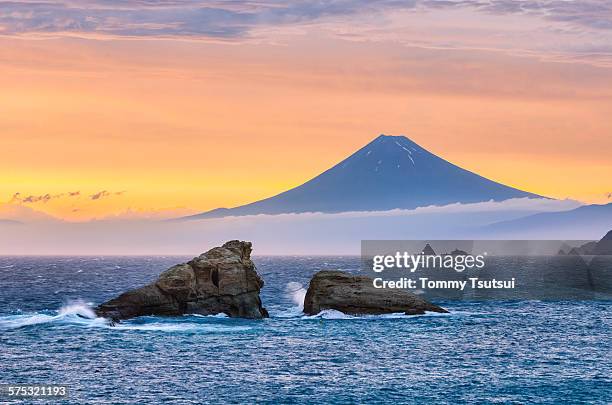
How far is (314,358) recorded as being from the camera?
252ft

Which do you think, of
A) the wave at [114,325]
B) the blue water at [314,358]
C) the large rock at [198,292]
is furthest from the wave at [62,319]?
the large rock at [198,292]

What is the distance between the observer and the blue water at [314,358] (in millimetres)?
63062

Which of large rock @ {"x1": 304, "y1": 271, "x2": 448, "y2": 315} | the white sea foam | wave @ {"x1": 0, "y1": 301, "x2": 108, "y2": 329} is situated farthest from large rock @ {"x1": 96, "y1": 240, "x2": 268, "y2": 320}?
large rock @ {"x1": 304, "y1": 271, "x2": 448, "y2": 315}

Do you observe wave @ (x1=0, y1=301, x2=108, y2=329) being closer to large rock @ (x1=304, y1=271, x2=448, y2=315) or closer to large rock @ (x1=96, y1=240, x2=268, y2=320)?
large rock @ (x1=96, y1=240, x2=268, y2=320)

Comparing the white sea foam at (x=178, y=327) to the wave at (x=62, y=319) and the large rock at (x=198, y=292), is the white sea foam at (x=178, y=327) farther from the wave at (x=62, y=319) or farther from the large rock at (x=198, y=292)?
the wave at (x=62, y=319)

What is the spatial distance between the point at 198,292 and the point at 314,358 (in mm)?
25679

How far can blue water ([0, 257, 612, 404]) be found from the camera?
63062mm

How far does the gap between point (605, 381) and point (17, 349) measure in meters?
44.1

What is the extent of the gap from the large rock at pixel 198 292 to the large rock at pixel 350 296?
7137 millimetres

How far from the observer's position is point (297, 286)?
16762 centimetres

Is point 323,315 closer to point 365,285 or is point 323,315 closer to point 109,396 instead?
point 365,285

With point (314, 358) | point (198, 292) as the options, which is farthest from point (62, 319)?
point (314, 358)

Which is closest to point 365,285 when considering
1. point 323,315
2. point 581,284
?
point 323,315

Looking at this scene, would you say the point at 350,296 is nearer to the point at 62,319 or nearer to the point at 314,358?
the point at 314,358
